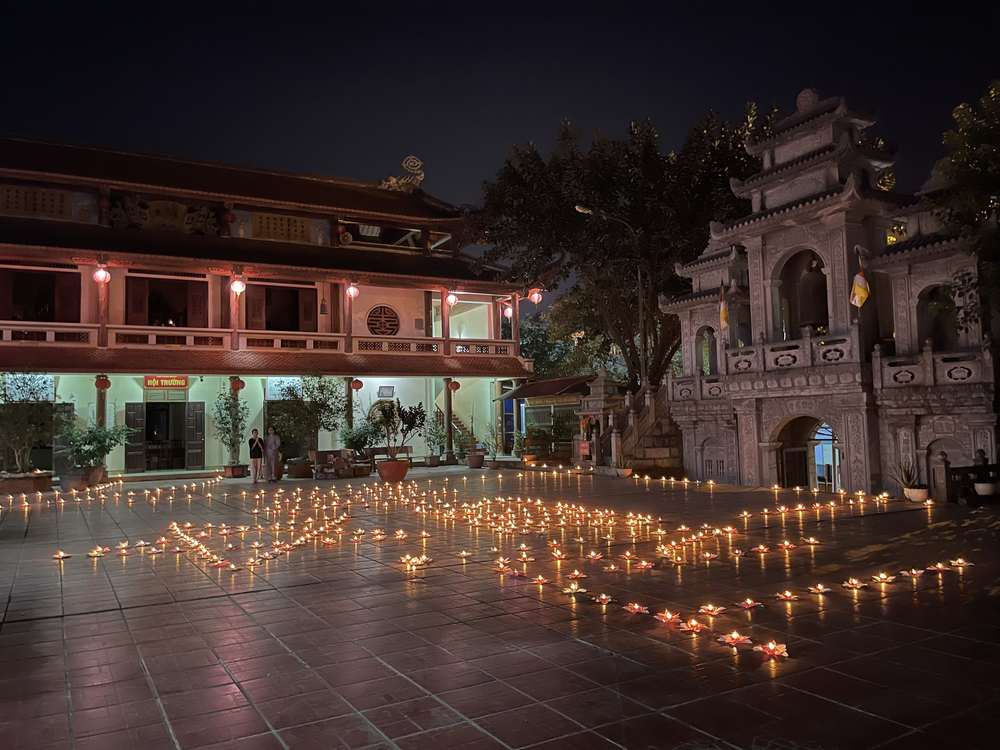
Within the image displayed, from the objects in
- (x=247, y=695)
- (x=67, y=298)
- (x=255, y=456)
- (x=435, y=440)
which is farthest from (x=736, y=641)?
(x=67, y=298)

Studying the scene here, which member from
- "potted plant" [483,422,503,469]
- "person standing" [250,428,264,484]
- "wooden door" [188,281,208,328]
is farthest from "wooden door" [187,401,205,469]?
"potted plant" [483,422,503,469]

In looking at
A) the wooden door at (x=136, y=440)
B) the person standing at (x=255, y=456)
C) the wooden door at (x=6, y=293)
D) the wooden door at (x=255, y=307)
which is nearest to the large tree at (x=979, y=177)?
the person standing at (x=255, y=456)

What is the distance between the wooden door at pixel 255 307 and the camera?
25.4m

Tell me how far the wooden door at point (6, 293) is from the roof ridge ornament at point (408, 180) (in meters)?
13.2

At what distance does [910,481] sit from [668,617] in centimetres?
994

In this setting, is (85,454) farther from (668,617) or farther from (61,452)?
(668,617)

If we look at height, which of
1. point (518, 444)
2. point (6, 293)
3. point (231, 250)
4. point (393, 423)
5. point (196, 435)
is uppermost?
point (231, 250)

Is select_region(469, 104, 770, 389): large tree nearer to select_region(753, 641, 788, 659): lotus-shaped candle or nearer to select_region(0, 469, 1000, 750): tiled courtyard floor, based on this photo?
select_region(0, 469, 1000, 750): tiled courtyard floor

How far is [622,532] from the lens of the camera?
10016 millimetres

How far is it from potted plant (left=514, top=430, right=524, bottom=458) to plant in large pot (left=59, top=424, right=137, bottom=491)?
12.9m

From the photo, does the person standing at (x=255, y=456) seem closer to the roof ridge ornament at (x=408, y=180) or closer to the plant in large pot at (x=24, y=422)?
the plant in large pot at (x=24, y=422)

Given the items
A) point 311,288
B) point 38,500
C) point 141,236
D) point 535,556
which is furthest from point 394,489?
point 141,236

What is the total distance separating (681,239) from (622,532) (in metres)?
15.0

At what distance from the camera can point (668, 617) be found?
5617 mm
